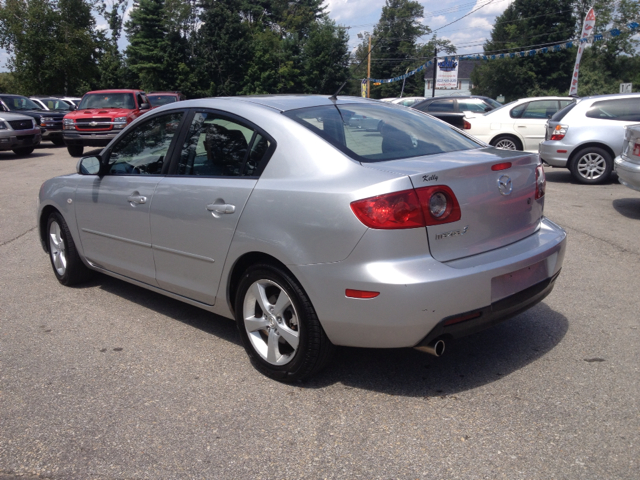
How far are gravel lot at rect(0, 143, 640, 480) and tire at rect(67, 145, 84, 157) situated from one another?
14298 millimetres

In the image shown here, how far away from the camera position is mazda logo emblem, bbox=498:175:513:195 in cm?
335

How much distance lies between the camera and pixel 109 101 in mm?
18359

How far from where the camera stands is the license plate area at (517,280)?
3.17 m

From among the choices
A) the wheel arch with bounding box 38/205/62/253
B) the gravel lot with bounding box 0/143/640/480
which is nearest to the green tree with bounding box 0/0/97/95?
the wheel arch with bounding box 38/205/62/253

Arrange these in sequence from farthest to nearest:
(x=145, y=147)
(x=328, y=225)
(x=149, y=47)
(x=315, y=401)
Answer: (x=149, y=47), (x=145, y=147), (x=315, y=401), (x=328, y=225)

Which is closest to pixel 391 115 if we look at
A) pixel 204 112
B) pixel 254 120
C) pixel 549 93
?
pixel 254 120

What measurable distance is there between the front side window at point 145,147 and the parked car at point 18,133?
570 inches

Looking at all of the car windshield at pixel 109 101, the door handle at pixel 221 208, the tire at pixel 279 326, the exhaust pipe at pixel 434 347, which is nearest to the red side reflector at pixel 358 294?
the tire at pixel 279 326

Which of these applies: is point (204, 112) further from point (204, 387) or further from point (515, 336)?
point (515, 336)

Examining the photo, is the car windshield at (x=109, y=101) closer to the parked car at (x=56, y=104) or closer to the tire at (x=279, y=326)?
the parked car at (x=56, y=104)

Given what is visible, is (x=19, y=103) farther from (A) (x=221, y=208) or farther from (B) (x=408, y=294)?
(B) (x=408, y=294)

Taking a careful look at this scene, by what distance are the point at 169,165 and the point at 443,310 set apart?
2224mm

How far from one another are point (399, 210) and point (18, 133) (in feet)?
57.0

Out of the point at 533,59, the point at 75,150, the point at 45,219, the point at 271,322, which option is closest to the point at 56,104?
the point at 75,150
